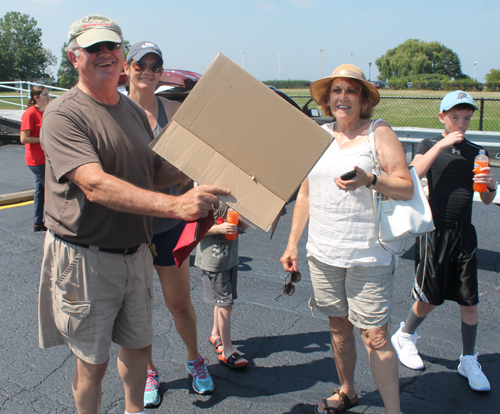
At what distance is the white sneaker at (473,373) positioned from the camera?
3.01 m

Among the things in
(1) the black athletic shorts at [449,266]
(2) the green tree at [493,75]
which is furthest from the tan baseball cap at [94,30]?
(2) the green tree at [493,75]

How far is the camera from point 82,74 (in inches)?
85.3

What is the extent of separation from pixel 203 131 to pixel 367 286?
1.30 meters

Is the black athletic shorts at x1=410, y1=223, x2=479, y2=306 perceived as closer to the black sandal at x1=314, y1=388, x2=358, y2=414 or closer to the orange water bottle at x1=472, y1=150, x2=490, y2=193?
the orange water bottle at x1=472, y1=150, x2=490, y2=193

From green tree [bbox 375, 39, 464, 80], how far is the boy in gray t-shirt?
337ft

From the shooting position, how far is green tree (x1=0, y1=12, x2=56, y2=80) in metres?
90.6

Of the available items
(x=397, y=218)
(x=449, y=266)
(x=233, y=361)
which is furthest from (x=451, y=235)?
(x=233, y=361)

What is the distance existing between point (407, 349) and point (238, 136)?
7.45 feet

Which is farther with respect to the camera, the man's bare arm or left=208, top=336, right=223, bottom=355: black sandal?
left=208, top=336, right=223, bottom=355: black sandal

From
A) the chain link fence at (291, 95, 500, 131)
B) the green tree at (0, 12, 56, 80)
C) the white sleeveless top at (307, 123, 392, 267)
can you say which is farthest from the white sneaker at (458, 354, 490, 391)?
the green tree at (0, 12, 56, 80)

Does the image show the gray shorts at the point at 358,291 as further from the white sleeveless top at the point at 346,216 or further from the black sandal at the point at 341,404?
the black sandal at the point at 341,404

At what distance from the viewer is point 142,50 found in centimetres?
311

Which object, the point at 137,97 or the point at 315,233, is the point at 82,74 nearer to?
the point at 137,97

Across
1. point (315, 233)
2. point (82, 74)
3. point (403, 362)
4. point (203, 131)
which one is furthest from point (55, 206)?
point (403, 362)
